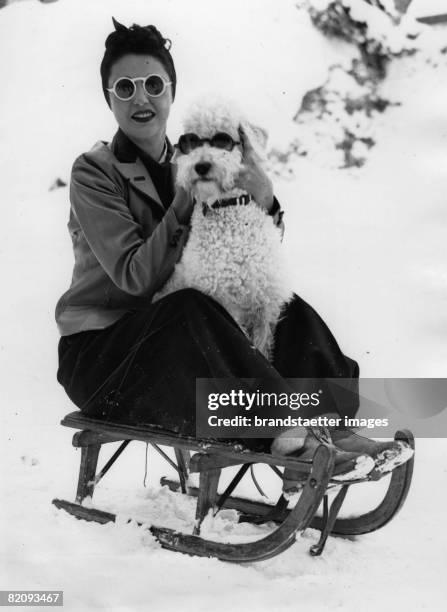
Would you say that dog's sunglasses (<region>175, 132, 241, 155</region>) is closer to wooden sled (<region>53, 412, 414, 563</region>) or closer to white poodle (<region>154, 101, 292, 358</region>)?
white poodle (<region>154, 101, 292, 358</region>)

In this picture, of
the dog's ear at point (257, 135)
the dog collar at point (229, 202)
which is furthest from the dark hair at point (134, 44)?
the dog collar at point (229, 202)

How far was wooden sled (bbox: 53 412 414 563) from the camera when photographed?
157 cm

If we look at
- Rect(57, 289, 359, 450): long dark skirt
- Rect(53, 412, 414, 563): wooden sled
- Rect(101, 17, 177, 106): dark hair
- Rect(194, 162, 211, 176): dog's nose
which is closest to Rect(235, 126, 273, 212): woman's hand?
Rect(194, 162, 211, 176): dog's nose

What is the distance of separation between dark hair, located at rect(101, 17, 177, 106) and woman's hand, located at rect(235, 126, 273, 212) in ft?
1.29

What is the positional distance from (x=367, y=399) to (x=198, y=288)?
0.48 metres

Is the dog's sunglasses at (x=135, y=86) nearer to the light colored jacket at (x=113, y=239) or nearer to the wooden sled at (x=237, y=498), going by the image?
the light colored jacket at (x=113, y=239)

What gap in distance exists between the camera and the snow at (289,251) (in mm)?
1605

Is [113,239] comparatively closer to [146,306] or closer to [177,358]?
[146,306]

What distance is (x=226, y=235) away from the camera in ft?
5.81

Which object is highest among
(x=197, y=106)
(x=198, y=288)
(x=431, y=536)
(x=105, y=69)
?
(x=105, y=69)

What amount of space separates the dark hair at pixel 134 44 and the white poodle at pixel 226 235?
0.33 meters

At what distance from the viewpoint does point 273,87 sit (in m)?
2.47

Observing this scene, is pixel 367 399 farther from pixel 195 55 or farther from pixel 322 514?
pixel 195 55

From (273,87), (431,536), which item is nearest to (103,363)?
(431,536)
